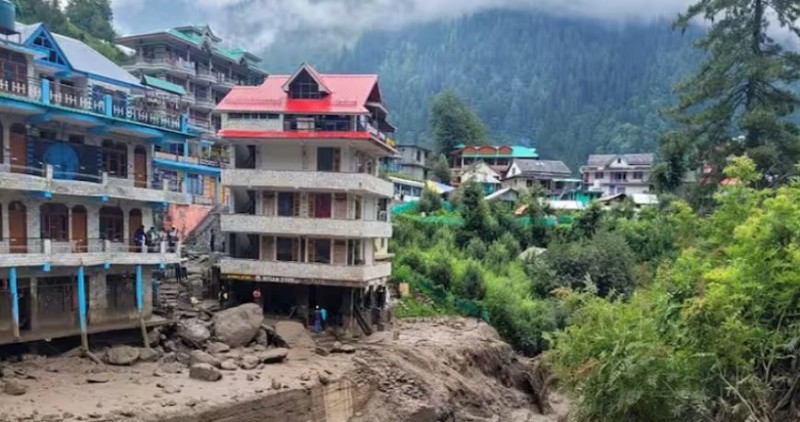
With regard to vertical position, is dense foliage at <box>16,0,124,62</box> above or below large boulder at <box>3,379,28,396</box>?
above

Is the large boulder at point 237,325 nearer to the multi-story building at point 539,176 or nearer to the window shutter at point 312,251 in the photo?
the window shutter at point 312,251

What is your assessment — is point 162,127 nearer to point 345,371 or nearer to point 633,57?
point 345,371

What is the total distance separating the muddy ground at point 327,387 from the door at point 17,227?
3628mm

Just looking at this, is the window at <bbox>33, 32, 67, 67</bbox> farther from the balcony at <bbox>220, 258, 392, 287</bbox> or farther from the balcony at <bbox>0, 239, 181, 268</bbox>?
the balcony at <bbox>220, 258, 392, 287</bbox>

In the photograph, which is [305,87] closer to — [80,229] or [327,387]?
[80,229]

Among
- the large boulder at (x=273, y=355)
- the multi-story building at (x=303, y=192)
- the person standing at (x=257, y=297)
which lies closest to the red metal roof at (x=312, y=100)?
A: the multi-story building at (x=303, y=192)

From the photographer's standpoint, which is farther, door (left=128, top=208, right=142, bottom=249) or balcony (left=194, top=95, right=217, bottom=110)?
balcony (left=194, top=95, right=217, bottom=110)

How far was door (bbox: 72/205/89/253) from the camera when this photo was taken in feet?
72.0

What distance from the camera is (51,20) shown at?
169ft

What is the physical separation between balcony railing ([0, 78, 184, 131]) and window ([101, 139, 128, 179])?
156 centimetres

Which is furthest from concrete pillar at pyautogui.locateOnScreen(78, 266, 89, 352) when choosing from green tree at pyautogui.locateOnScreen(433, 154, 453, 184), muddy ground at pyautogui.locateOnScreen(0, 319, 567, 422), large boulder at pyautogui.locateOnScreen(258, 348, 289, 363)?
green tree at pyautogui.locateOnScreen(433, 154, 453, 184)

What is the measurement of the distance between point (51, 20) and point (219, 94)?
48.4ft

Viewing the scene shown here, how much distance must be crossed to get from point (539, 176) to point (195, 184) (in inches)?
1588

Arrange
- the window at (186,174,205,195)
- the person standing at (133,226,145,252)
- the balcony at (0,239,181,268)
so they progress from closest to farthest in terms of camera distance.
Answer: the balcony at (0,239,181,268), the person standing at (133,226,145,252), the window at (186,174,205,195)
